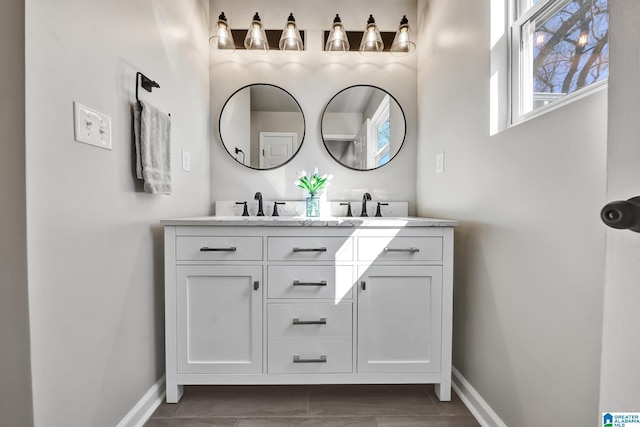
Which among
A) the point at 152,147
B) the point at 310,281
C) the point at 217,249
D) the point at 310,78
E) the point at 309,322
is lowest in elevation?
the point at 309,322

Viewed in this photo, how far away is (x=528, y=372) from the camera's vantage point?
1054mm

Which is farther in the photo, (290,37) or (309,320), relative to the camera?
(290,37)

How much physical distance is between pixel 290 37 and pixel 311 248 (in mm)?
1470

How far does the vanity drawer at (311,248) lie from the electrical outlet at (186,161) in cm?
73

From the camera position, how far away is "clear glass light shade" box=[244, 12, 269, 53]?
1.96 metres

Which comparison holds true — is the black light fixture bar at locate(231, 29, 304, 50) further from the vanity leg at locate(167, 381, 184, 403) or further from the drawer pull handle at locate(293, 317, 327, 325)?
the vanity leg at locate(167, 381, 184, 403)

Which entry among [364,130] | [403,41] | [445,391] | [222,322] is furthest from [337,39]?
[445,391]

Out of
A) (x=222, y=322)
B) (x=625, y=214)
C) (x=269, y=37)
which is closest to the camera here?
(x=625, y=214)

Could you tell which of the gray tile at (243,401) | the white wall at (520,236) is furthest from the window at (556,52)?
the gray tile at (243,401)

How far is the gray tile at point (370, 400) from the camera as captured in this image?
1392mm

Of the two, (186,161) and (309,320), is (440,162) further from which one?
(186,161)

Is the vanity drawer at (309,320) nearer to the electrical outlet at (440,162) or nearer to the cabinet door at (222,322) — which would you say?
the cabinet door at (222,322)

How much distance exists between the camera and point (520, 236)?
108 centimetres

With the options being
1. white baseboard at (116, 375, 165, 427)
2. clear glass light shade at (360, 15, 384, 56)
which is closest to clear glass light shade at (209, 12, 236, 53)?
clear glass light shade at (360, 15, 384, 56)
